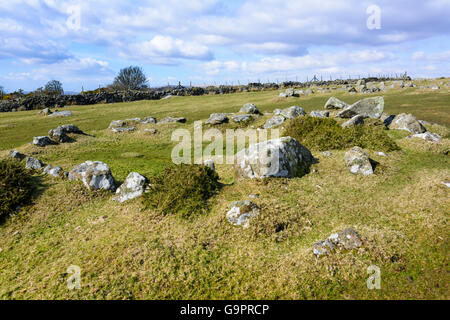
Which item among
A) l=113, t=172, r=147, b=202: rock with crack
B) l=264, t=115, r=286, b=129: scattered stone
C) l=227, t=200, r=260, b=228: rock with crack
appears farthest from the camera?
l=264, t=115, r=286, b=129: scattered stone

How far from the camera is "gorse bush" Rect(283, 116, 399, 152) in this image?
14.3 metres

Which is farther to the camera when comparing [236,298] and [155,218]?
[155,218]

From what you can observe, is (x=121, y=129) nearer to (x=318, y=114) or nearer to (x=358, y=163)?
(x=318, y=114)

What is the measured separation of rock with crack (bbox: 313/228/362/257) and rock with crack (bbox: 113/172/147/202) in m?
6.20

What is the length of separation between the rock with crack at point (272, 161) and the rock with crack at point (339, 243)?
3.93 metres

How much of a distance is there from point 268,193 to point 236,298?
177 inches

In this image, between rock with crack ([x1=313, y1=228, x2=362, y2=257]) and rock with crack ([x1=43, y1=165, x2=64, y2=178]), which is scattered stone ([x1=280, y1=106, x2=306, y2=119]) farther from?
rock with crack ([x1=43, y1=165, x2=64, y2=178])

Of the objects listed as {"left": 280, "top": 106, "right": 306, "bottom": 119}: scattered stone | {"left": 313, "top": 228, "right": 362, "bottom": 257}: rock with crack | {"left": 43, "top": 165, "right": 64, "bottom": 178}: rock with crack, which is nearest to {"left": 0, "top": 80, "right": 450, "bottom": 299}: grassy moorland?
{"left": 313, "top": 228, "right": 362, "bottom": 257}: rock with crack

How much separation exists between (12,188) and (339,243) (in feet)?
35.4

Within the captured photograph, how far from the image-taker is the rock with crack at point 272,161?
1045 centimetres

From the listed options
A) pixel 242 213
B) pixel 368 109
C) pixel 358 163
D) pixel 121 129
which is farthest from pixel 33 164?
pixel 368 109

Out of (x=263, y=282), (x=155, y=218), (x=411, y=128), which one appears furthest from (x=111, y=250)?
(x=411, y=128)
